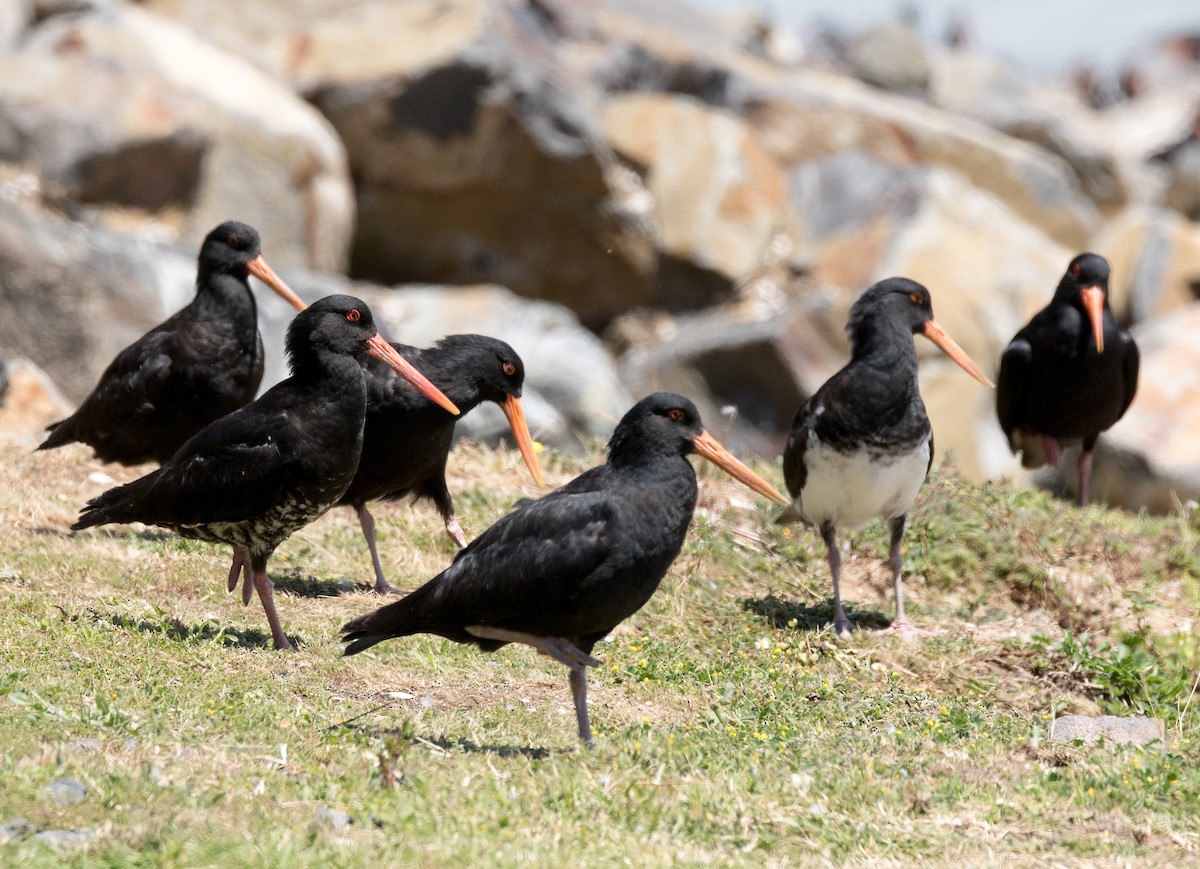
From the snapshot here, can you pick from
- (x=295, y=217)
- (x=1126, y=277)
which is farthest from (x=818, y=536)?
(x=1126, y=277)

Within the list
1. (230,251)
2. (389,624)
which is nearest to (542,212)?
(230,251)

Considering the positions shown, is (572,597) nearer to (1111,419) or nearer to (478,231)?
(1111,419)

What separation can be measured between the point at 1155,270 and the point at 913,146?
5240 mm

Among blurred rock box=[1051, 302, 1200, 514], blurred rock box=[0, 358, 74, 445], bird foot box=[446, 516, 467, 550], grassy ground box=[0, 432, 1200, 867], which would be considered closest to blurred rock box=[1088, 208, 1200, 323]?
blurred rock box=[1051, 302, 1200, 514]

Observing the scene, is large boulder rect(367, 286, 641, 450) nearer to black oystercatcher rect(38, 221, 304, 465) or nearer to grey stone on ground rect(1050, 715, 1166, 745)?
black oystercatcher rect(38, 221, 304, 465)

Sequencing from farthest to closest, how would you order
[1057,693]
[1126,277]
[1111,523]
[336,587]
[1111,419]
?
1. [1126,277]
2. [1111,419]
3. [1111,523]
4. [336,587]
5. [1057,693]

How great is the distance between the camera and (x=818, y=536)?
875 cm

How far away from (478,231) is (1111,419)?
35.0ft

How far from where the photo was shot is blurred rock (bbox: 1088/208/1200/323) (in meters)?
21.4

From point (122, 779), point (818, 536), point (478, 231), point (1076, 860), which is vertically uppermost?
point (1076, 860)

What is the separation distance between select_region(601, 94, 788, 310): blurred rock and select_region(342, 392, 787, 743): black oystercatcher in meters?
14.9

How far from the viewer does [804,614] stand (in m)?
7.83

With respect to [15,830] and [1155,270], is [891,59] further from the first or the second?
[15,830]

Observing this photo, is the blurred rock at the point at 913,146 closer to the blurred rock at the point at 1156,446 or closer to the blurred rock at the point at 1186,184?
the blurred rock at the point at 1186,184
